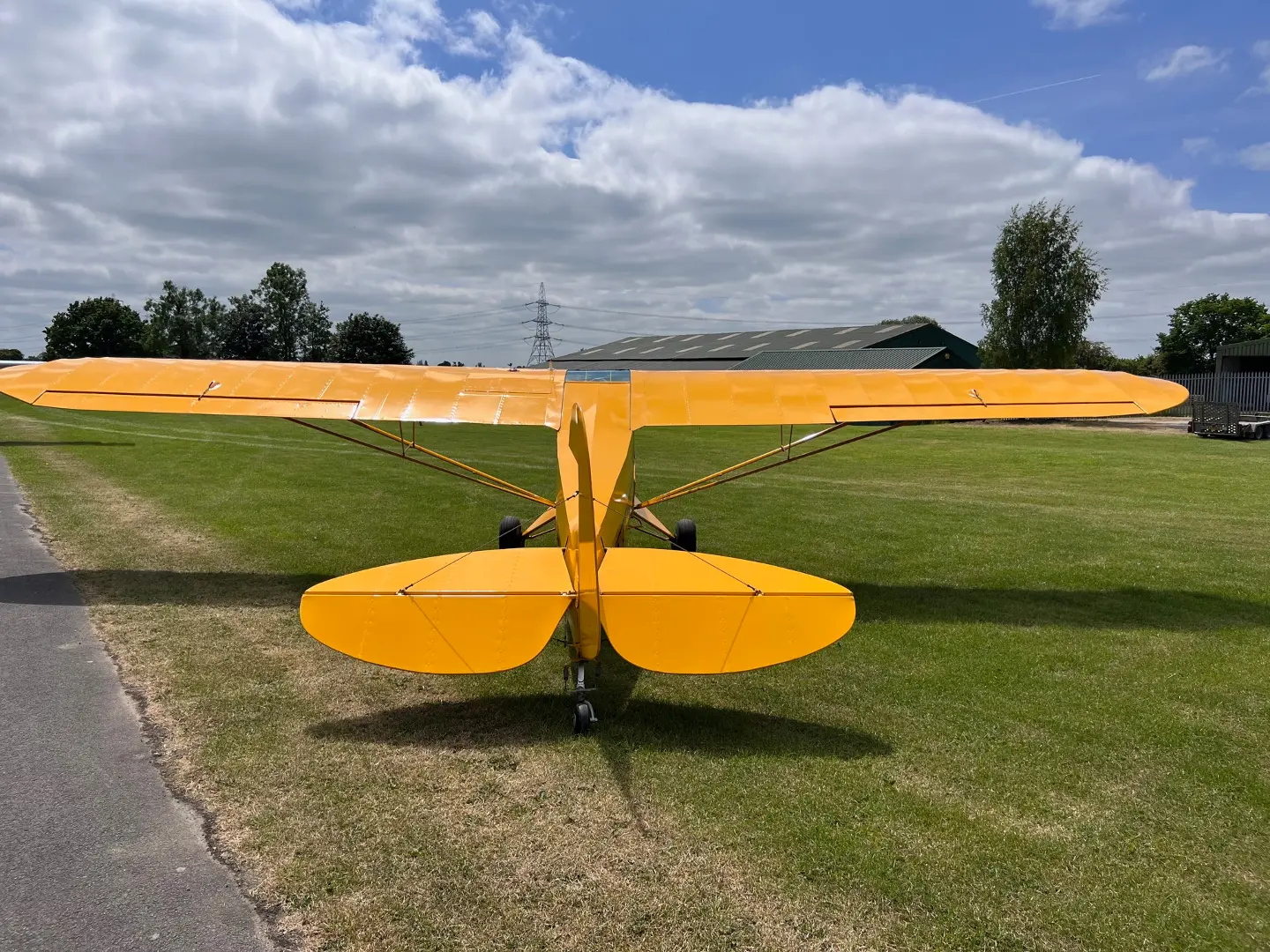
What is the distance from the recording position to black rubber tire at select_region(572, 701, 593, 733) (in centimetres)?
494

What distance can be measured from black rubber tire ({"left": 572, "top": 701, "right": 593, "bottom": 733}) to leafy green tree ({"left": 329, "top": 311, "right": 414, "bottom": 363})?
73.0m

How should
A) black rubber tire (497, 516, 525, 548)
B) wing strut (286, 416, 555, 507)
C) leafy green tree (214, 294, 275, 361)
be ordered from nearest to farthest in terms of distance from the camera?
wing strut (286, 416, 555, 507) → black rubber tire (497, 516, 525, 548) → leafy green tree (214, 294, 275, 361)

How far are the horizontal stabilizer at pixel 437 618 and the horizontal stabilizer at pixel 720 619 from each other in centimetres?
37

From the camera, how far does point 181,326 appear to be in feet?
267

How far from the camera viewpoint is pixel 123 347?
3479 inches

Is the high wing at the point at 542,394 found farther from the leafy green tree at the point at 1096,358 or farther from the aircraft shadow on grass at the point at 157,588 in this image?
the leafy green tree at the point at 1096,358

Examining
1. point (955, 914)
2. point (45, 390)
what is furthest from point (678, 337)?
point (955, 914)

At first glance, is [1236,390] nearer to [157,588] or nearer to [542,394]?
[542,394]

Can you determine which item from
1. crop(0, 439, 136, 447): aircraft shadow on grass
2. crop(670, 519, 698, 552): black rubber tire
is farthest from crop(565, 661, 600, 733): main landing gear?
crop(0, 439, 136, 447): aircraft shadow on grass

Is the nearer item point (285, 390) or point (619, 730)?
point (619, 730)

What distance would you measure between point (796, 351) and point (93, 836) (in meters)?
49.4

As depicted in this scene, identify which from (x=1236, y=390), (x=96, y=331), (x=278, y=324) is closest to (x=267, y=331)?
(x=278, y=324)

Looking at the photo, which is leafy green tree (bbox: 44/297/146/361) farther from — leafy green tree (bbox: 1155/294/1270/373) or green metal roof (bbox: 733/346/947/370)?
leafy green tree (bbox: 1155/294/1270/373)

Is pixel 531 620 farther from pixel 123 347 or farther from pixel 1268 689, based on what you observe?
pixel 123 347
